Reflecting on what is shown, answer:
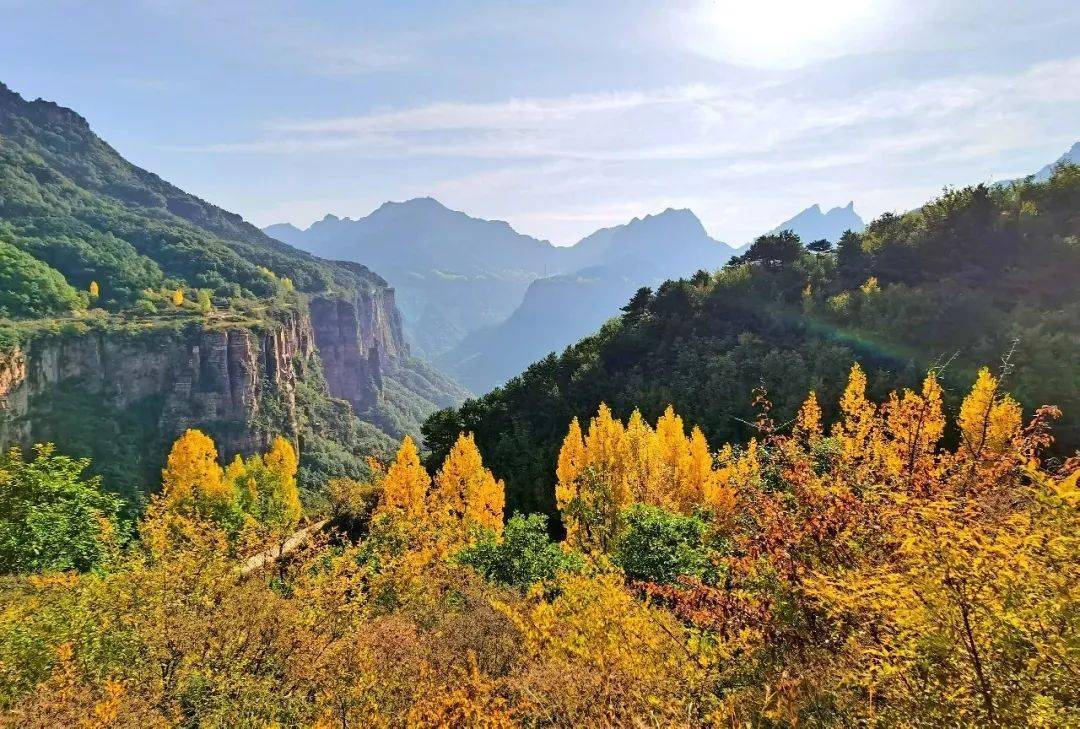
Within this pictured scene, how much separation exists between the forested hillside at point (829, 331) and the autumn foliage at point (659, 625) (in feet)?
69.2

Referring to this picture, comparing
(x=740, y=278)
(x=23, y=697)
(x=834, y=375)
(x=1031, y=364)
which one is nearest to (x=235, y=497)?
(x=23, y=697)

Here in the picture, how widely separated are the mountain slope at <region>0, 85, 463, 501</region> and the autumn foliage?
195 feet

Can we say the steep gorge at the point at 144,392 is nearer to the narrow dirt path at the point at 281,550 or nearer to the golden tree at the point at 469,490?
the narrow dirt path at the point at 281,550

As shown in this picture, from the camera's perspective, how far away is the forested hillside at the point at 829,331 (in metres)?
31.6

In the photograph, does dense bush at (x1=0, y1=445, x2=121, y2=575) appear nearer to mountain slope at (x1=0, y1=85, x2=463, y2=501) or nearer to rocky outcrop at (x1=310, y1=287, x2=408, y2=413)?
mountain slope at (x1=0, y1=85, x2=463, y2=501)

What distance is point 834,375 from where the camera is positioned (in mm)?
34031

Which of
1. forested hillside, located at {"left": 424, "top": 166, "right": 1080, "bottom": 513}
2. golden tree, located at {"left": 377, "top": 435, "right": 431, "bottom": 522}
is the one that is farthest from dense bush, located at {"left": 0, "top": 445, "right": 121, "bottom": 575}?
forested hillside, located at {"left": 424, "top": 166, "right": 1080, "bottom": 513}

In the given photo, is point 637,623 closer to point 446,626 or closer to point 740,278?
point 446,626

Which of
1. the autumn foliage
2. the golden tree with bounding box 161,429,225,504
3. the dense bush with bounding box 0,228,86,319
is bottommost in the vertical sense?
the golden tree with bounding box 161,429,225,504

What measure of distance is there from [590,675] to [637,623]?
4.10 feet

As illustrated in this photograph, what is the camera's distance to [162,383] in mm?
71312

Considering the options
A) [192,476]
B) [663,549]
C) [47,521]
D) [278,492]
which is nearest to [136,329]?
[278,492]

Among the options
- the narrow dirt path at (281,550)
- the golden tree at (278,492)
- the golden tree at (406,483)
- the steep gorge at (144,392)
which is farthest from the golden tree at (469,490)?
the steep gorge at (144,392)

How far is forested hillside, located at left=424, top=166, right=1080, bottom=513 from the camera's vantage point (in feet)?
104
